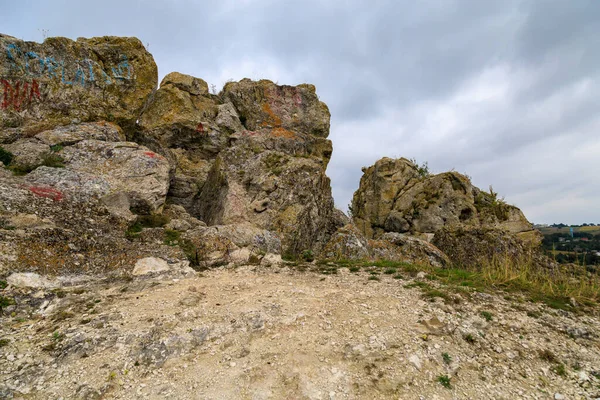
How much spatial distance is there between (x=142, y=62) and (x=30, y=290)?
13957mm

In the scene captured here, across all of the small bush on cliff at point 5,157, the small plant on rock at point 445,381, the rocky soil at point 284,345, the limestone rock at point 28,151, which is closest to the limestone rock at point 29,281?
the rocky soil at point 284,345

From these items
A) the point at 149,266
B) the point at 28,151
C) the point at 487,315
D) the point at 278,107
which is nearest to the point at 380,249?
the point at 487,315

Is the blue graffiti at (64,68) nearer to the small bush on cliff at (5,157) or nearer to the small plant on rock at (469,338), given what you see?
the small bush on cliff at (5,157)

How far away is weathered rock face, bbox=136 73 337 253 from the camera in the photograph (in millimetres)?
14703

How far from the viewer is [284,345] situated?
5652mm

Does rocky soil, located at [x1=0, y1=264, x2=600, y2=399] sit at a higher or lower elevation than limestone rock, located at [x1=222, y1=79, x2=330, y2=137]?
lower

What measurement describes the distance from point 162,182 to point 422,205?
19.0 meters

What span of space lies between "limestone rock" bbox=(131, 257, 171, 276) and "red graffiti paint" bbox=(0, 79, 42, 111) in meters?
10.7

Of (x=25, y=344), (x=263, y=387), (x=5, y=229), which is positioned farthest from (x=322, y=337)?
(x=5, y=229)

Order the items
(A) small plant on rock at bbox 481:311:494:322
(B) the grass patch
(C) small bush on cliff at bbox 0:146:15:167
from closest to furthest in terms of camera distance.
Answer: (A) small plant on rock at bbox 481:311:494:322 → (B) the grass patch → (C) small bush on cliff at bbox 0:146:15:167

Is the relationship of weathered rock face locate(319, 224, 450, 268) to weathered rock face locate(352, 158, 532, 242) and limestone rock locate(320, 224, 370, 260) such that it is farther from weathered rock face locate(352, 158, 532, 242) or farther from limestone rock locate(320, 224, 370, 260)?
weathered rock face locate(352, 158, 532, 242)

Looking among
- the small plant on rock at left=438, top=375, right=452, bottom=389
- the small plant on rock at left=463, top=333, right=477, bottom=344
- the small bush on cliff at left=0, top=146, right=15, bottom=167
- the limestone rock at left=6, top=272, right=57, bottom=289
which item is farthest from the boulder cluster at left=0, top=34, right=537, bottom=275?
the small plant on rock at left=438, top=375, right=452, bottom=389

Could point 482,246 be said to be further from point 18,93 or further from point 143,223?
point 18,93

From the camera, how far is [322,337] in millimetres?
5898
